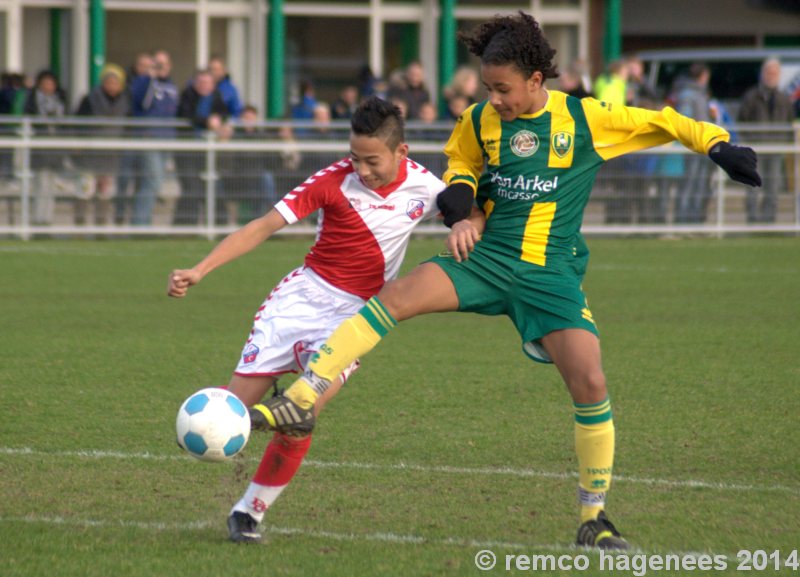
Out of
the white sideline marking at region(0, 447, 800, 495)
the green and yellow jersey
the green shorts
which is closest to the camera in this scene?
the green shorts

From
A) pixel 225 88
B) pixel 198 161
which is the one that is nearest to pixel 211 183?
pixel 198 161

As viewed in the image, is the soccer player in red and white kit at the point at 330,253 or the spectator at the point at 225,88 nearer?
the soccer player in red and white kit at the point at 330,253

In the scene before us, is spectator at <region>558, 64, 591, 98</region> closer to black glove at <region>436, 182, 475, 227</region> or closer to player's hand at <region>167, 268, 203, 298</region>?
black glove at <region>436, 182, 475, 227</region>

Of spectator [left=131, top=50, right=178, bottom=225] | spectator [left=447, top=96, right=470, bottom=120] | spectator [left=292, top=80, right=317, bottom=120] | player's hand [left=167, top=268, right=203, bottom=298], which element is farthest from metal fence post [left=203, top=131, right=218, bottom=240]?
player's hand [left=167, top=268, right=203, bottom=298]

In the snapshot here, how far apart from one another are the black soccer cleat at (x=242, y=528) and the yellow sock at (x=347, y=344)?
54 centimetres

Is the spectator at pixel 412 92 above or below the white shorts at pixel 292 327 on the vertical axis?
above

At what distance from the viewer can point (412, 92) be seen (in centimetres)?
1809

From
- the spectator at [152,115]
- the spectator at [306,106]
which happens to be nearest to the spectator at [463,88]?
the spectator at [306,106]

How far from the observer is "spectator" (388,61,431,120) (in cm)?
1788

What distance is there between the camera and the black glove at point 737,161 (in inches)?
201

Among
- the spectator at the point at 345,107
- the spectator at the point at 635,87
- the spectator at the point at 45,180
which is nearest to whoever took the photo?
the spectator at the point at 45,180

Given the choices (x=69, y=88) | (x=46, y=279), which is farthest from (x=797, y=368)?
(x=69, y=88)

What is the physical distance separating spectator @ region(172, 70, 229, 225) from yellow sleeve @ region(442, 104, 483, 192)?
1165 centimetres

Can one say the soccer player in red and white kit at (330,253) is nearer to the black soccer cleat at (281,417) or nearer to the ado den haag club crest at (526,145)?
the black soccer cleat at (281,417)
